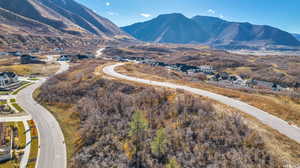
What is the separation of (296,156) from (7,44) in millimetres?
186986

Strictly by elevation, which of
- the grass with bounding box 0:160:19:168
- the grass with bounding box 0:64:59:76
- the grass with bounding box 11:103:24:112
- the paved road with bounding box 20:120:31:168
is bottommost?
the grass with bounding box 0:160:19:168

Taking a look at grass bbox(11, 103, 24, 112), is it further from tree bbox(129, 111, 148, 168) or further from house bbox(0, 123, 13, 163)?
tree bbox(129, 111, 148, 168)

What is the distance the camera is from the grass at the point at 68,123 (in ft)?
100

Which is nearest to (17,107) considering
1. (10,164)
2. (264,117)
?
(10,164)

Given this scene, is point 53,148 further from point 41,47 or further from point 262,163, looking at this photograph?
point 41,47

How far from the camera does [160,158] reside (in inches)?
956

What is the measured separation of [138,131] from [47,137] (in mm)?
18823

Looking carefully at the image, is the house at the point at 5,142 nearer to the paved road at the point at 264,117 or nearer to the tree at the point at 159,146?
the tree at the point at 159,146

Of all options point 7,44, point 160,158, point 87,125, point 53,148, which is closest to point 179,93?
Answer: point 160,158

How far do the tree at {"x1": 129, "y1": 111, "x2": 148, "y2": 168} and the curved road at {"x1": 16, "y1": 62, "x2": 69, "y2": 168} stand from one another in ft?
35.8

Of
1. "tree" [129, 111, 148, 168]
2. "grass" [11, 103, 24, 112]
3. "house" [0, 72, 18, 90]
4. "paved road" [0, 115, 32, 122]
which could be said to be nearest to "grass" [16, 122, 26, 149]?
"paved road" [0, 115, 32, 122]

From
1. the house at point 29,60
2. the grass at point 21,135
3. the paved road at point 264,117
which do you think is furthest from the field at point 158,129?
the house at point 29,60

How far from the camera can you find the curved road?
26.9 metres

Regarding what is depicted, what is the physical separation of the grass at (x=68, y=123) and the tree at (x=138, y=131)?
10738 mm
